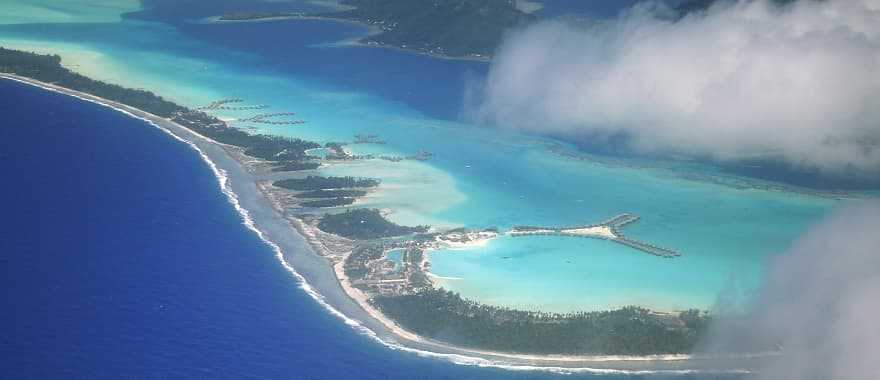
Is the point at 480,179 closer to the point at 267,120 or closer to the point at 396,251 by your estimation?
the point at 396,251

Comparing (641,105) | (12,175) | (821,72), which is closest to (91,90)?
(12,175)

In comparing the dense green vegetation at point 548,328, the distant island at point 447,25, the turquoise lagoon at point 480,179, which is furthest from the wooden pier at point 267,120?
the dense green vegetation at point 548,328

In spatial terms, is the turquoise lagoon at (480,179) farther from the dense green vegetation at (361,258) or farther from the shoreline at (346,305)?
the shoreline at (346,305)

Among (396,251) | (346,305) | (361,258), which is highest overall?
(396,251)

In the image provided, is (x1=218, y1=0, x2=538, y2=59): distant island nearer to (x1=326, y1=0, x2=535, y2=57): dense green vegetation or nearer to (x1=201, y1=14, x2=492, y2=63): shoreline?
(x1=326, y1=0, x2=535, y2=57): dense green vegetation

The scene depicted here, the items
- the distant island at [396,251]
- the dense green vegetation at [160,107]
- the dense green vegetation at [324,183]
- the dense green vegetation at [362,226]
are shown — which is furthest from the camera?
the dense green vegetation at [160,107]

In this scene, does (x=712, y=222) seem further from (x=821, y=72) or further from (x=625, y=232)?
(x=821, y=72)

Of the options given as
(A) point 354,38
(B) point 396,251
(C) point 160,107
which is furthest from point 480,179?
(A) point 354,38

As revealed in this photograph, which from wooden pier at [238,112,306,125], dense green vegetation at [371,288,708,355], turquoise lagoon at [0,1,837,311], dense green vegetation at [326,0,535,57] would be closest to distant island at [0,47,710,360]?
dense green vegetation at [371,288,708,355]
